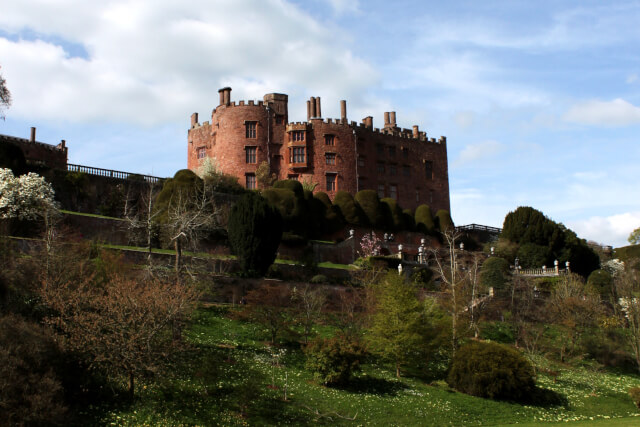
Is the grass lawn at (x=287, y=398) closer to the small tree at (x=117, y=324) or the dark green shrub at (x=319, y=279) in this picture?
the small tree at (x=117, y=324)

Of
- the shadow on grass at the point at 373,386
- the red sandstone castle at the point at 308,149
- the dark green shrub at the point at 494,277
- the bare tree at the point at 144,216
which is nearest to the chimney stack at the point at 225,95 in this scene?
the red sandstone castle at the point at 308,149

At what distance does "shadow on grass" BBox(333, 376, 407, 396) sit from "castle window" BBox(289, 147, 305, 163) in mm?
33562

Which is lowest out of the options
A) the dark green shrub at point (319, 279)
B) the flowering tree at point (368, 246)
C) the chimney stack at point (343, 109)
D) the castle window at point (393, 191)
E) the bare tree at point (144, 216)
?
the dark green shrub at point (319, 279)

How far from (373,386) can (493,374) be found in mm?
4588

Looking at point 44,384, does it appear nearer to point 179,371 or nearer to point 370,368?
point 179,371

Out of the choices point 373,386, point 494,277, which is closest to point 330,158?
point 494,277

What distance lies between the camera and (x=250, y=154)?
187 feet

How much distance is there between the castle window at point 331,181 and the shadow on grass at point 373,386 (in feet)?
108

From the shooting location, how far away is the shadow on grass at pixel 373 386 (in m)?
24.2

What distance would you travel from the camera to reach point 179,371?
72.0ft

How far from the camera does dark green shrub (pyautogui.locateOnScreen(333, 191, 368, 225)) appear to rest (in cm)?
5312

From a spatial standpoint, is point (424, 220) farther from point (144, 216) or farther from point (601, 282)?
point (144, 216)

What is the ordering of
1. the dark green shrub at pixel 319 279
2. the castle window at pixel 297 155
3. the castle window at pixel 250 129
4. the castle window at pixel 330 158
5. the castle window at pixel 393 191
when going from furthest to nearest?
the castle window at pixel 393 191
the castle window at pixel 330 158
the castle window at pixel 297 155
the castle window at pixel 250 129
the dark green shrub at pixel 319 279

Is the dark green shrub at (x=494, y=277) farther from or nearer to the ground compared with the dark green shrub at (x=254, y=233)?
nearer to the ground
